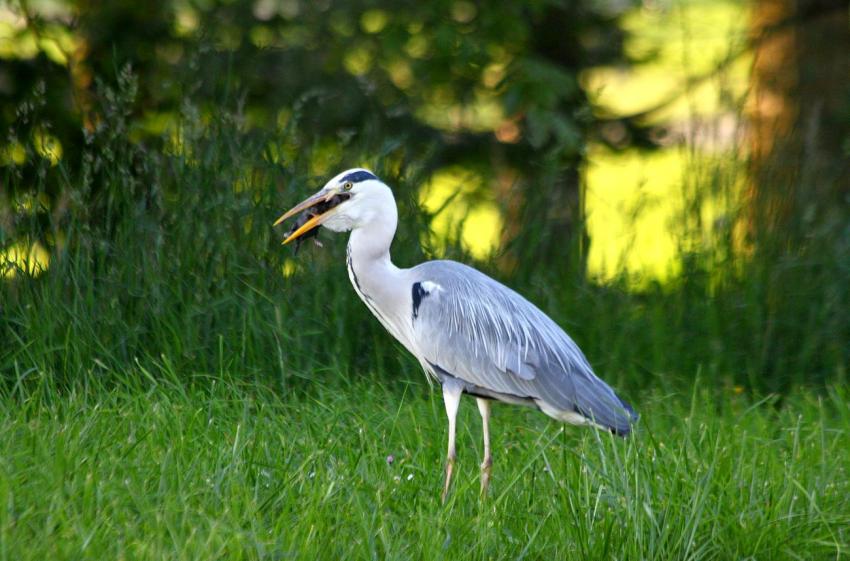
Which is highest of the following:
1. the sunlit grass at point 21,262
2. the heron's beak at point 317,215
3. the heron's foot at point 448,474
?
the heron's beak at point 317,215

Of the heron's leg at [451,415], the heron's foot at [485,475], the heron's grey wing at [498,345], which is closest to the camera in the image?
the heron's foot at [485,475]

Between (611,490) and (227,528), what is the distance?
1155mm

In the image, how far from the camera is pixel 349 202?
5316 millimetres

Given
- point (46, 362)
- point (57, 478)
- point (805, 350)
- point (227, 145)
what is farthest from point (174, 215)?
point (805, 350)

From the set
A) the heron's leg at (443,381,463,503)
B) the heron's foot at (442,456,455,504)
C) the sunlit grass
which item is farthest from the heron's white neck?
the sunlit grass

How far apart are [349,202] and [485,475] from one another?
139 centimetres

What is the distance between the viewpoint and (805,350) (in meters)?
6.43

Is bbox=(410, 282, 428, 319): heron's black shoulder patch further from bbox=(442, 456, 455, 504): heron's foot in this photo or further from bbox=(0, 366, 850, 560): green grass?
bbox=(442, 456, 455, 504): heron's foot

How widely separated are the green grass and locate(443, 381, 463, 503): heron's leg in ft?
0.20

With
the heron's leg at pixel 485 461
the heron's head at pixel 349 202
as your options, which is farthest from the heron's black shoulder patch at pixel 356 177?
the heron's leg at pixel 485 461

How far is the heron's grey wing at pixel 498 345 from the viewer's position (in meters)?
5.13

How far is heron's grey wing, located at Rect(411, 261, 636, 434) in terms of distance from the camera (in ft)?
16.8

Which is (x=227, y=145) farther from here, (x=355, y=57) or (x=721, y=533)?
(x=721, y=533)

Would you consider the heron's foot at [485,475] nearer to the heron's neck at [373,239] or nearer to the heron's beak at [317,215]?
the heron's neck at [373,239]
